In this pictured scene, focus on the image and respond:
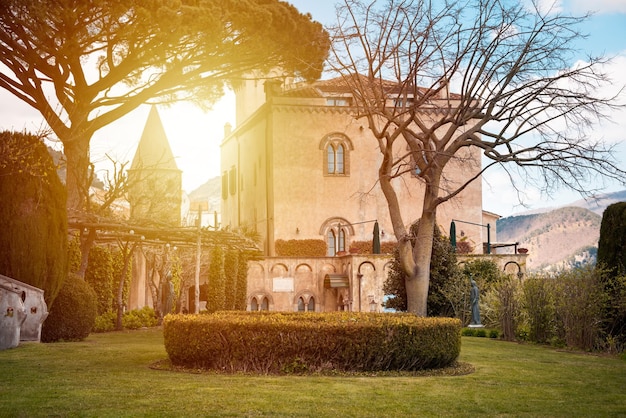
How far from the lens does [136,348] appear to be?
53.7ft

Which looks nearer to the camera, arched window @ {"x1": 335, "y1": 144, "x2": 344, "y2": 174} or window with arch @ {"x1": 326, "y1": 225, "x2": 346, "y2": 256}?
window with arch @ {"x1": 326, "y1": 225, "x2": 346, "y2": 256}

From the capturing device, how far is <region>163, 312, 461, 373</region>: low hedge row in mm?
11867

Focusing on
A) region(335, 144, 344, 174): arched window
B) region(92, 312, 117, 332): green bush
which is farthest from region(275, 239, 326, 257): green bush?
region(92, 312, 117, 332): green bush

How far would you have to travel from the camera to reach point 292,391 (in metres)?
9.62

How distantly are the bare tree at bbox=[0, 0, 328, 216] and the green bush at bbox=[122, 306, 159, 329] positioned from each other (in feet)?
18.7

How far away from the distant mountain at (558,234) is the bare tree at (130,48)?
83336 millimetres

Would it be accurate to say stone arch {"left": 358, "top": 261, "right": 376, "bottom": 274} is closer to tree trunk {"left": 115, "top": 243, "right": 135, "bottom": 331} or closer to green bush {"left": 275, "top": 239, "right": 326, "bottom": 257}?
green bush {"left": 275, "top": 239, "right": 326, "bottom": 257}

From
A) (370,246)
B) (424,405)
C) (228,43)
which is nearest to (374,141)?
(370,246)

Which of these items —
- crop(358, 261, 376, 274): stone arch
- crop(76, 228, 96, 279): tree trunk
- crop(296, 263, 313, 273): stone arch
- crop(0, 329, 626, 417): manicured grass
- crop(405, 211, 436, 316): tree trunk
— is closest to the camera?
crop(0, 329, 626, 417): manicured grass

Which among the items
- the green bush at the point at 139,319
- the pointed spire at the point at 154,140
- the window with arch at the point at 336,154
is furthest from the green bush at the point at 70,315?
the pointed spire at the point at 154,140

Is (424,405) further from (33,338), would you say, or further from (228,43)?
(228,43)

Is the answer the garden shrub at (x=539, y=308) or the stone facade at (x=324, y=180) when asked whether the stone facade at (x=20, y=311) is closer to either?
the garden shrub at (x=539, y=308)

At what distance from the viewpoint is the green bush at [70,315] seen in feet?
58.3

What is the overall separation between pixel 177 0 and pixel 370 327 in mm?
12059
